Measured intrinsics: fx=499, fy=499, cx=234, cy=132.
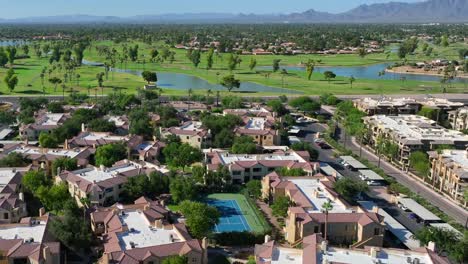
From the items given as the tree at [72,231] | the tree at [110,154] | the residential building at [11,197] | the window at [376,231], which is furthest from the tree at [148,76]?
the window at [376,231]

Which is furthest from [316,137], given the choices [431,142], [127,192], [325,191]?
[127,192]

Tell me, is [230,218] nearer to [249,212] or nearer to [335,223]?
[249,212]

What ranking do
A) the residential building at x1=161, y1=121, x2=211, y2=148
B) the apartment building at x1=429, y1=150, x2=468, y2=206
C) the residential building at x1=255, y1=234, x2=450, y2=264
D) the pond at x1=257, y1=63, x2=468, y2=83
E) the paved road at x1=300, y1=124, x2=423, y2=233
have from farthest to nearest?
the pond at x1=257, y1=63, x2=468, y2=83, the residential building at x1=161, y1=121, x2=211, y2=148, the apartment building at x1=429, y1=150, x2=468, y2=206, the paved road at x1=300, y1=124, x2=423, y2=233, the residential building at x1=255, y1=234, x2=450, y2=264

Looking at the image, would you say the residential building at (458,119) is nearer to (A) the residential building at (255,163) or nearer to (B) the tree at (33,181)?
(A) the residential building at (255,163)

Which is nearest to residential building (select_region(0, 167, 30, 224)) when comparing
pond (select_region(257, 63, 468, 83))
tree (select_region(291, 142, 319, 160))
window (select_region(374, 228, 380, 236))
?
window (select_region(374, 228, 380, 236))

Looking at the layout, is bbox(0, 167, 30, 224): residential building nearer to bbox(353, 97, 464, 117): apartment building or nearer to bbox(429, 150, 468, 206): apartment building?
bbox(429, 150, 468, 206): apartment building

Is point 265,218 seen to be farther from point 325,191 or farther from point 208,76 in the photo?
point 208,76

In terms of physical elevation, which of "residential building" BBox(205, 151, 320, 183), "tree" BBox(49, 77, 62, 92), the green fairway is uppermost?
"tree" BBox(49, 77, 62, 92)
